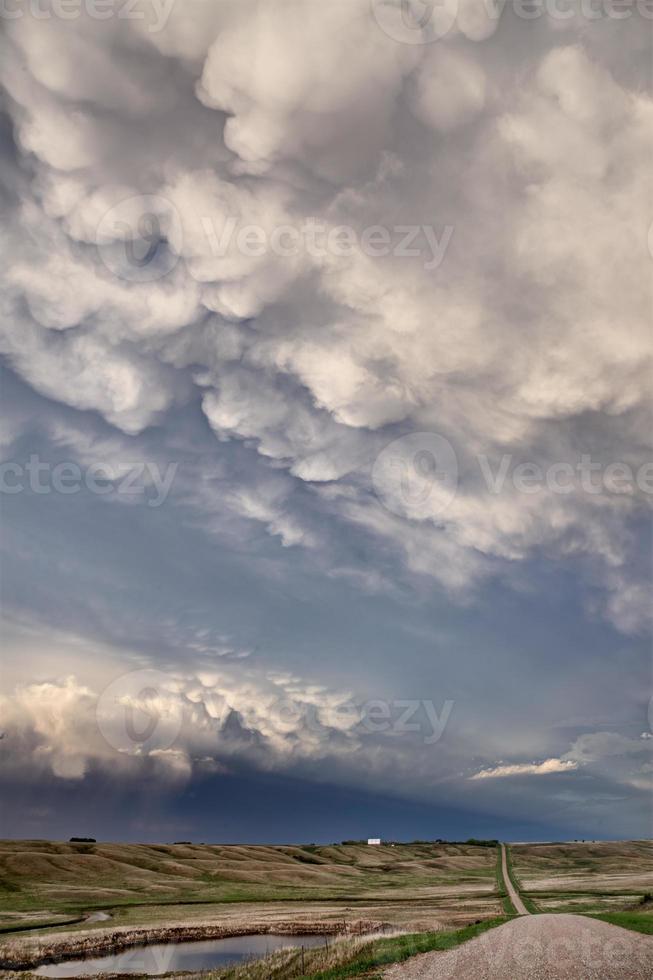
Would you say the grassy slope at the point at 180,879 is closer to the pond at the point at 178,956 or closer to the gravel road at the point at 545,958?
the pond at the point at 178,956

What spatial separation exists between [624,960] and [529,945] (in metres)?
6.89

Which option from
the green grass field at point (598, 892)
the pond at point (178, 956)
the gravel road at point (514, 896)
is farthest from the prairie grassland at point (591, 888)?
the pond at point (178, 956)

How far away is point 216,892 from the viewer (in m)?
104

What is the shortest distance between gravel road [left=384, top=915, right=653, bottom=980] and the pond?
1933 cm

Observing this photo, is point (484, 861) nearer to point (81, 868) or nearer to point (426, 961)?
point (81, 868)

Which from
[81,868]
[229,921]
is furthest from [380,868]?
[229,921]

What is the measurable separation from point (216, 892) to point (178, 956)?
6007 centimetres

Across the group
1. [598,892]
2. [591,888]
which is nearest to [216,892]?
[598,892]

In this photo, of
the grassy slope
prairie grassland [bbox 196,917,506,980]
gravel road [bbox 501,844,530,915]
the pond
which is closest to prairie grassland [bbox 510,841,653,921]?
gravel road [bbox 501,844,530,915]

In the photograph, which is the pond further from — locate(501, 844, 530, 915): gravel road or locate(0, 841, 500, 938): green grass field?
locate(501, 844, 530, 915): gravel road

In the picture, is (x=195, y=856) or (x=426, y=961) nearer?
(x=426, y=961)

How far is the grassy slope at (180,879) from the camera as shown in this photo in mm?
87438

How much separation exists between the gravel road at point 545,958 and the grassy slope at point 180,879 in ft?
169

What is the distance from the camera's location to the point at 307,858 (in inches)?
7515
